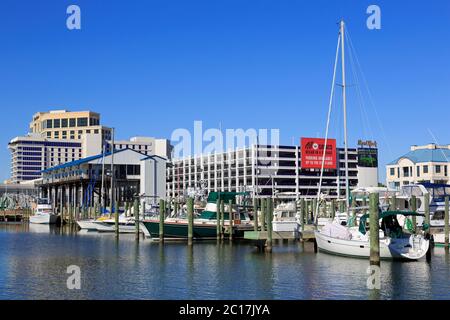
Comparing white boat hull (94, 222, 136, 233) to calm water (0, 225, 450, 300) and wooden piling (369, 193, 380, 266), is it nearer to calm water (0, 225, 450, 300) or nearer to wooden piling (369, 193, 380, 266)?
calm water (0, 225, 450, 300)

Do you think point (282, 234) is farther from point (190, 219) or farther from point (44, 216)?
point (44, 216)

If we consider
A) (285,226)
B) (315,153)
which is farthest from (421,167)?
(285,226)

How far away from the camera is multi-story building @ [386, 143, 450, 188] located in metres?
127

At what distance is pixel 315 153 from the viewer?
146 metres

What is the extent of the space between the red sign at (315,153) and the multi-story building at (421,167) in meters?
13.6

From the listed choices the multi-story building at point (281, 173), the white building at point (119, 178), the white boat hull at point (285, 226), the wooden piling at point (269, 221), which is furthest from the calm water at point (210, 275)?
the multi-story building at point (281, 173)

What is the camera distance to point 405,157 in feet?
438

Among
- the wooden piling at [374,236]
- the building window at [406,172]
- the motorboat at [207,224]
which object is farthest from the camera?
the building window at [406,172]

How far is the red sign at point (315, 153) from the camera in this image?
143 meters

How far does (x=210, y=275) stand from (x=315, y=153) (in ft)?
Answer: 364

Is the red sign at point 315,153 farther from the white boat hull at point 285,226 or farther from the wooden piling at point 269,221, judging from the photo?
the wooden piling at point 269,221

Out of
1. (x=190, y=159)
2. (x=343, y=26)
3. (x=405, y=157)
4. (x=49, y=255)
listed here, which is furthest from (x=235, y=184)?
(x=49, y=255)

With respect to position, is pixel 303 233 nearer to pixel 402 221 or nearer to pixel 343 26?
pixel 402 221
